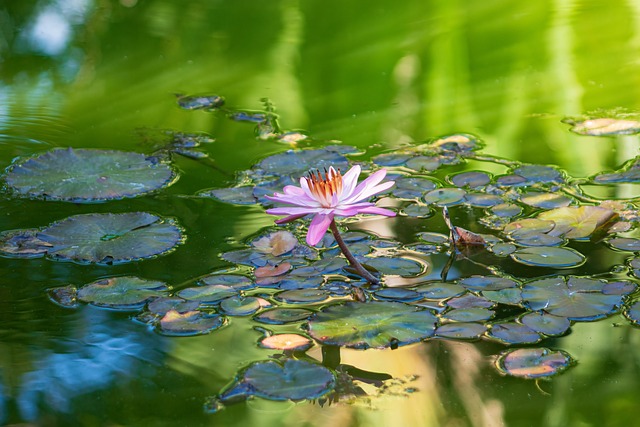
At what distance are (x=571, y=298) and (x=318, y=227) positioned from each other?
0.41 meters

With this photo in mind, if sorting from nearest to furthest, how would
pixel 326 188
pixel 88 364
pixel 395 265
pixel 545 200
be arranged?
pixel 88 364 → pixel 326 188 → pixel 395 265 → pixel 545 200

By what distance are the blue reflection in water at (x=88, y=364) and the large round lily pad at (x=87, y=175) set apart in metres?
0.52

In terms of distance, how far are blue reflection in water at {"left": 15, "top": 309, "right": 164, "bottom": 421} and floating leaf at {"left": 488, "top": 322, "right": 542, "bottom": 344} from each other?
490mm

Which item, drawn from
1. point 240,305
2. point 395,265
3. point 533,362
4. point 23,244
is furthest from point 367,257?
point 23,244

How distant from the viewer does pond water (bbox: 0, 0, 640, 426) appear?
1.13 meters

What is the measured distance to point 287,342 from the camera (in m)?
1.22

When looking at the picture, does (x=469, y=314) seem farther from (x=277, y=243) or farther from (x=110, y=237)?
(x=110, y=237)

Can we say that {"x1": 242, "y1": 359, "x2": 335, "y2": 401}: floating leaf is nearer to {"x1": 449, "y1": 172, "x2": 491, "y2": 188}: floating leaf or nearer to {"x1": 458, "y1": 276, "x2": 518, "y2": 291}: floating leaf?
{"x1": 458, "y1": 276, "x2": 518, "y2": 291}: floating leaf

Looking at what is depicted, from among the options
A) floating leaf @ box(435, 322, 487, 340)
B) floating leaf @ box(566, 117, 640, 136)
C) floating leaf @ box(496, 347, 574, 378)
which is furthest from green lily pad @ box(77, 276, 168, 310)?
floating leaf @ box(566, 117, 640, 136)

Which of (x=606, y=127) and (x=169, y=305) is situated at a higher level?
(x=606, y=127)

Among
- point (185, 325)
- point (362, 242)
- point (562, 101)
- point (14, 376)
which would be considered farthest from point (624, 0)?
point (14, 376)

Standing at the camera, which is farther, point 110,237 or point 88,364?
point 110,237

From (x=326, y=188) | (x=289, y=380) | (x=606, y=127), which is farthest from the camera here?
(x=606, y=127)

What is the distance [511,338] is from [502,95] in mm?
1221
